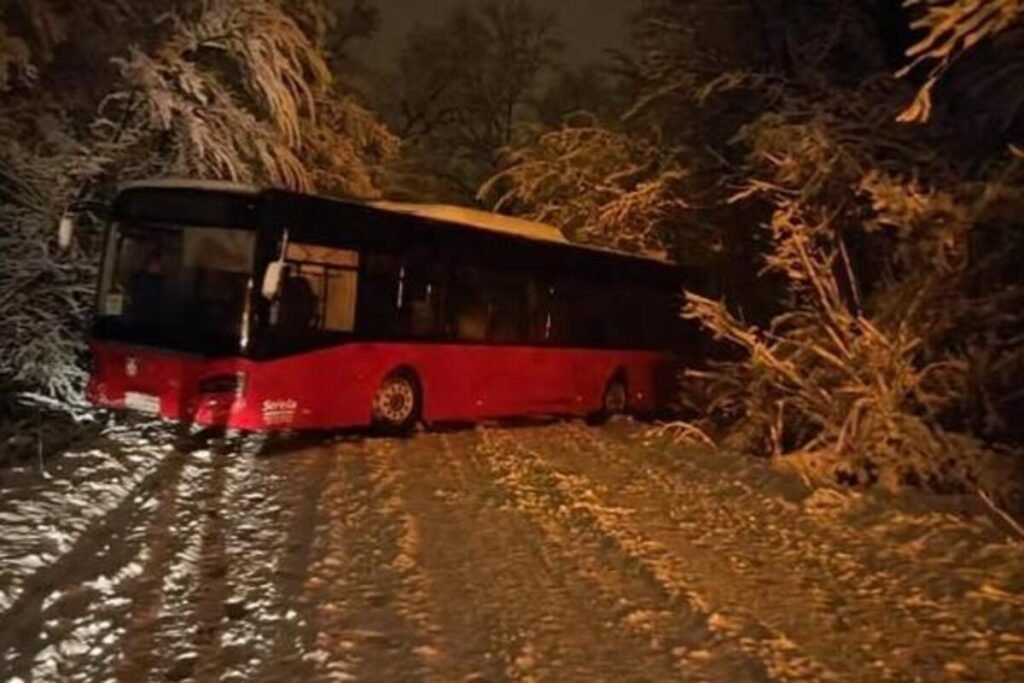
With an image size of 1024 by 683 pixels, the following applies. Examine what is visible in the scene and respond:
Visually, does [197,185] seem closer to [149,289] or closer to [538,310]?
[149,289]

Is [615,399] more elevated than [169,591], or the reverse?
[615,399]

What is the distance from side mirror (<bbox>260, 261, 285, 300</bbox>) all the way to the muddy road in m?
1.88

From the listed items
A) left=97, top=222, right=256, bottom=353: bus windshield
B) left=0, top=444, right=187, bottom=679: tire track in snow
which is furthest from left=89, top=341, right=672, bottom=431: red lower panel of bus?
left=0, top=444, right=187, bottom=679: tire track in snow

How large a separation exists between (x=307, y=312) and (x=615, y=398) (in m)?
9.44

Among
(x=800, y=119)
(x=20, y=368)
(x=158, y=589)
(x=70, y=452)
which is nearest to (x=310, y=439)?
(x=70, y=452)

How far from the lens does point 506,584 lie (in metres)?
8.27

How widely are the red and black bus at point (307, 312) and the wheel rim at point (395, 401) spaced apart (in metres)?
0.02

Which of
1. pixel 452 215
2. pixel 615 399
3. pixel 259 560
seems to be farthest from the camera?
pixel 615 399

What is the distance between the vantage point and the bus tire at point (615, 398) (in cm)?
2256

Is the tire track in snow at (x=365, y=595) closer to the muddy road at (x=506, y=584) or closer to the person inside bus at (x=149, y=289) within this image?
the muddy road at (x=506, y=584)

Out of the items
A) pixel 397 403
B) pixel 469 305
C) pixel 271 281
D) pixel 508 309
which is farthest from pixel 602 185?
pixel 271 281

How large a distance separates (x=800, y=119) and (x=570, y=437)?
5644mm

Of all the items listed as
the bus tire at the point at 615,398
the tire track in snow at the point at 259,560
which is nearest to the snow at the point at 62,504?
the tire track in snow at the point at 259,560

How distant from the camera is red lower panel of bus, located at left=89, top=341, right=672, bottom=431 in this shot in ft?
46.0
